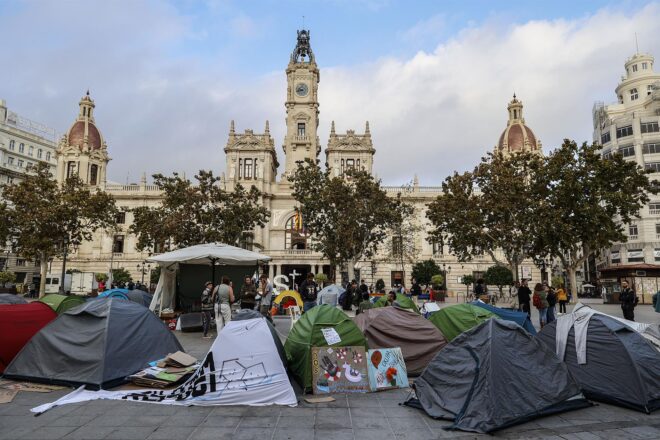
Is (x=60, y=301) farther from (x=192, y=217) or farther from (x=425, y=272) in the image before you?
(x=425, y=272)

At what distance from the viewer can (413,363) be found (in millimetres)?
9516

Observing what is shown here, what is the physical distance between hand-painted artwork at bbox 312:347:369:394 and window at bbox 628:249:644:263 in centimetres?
4905

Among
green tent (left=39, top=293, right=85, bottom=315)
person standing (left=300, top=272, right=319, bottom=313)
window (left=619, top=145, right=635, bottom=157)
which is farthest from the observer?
window (left=619, top=145, right=635, bottom=157)

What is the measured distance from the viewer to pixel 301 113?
184 ft

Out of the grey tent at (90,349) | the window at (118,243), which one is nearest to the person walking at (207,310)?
the grey tent at (90,349)

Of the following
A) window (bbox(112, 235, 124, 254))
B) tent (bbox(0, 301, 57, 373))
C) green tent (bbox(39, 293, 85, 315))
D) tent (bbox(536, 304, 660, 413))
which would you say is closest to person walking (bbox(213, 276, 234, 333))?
green tent (bbox(39, 293, 85, 315))

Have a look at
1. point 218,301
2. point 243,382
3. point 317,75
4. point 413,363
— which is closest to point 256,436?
point 243,382

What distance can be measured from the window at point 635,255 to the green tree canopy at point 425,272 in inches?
785

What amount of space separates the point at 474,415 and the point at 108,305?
6.73 metres

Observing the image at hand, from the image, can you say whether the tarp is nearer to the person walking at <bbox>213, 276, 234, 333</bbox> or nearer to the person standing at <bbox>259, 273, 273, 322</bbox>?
the person walking at <bbox>213, 276, 234, 333</bbox>

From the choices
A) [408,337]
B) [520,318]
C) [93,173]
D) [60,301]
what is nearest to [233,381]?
[408,337]

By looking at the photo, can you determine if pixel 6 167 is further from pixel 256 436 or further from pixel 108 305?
pixel 256 436

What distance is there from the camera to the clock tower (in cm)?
5556

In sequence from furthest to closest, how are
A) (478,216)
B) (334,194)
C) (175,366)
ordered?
(334,194)
(478,216)
(175,366)
